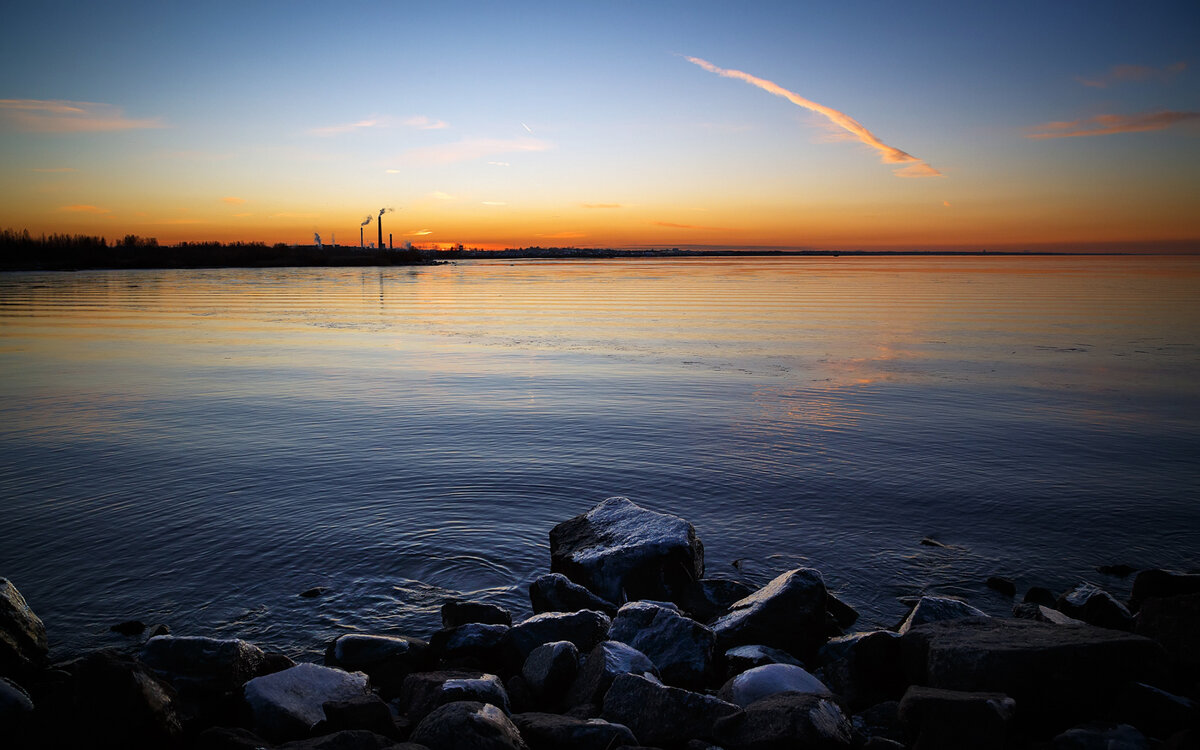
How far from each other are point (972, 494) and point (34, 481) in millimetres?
13914

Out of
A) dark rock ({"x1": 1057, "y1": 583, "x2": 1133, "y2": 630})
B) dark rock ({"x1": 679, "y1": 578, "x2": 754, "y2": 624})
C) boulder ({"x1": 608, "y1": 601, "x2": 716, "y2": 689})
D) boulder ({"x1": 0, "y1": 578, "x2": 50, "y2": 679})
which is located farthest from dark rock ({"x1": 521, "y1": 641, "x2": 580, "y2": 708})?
dark rock ({"x1": 1057, "y1": 583, "x2": 1133, "y2": 630})

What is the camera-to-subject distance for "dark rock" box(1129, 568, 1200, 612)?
6.99 metres

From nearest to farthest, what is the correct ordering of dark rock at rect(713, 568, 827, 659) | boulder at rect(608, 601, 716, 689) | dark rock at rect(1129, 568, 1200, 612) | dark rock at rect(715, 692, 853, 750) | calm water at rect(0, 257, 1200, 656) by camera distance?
dark rock at rect(715, 692, 853, 750) → boulder at rect(608, 601, 716, 689) → dark rock at rect(713, 568, 827, 659) → dark rock at rect(1129, 568, 1200, 612) → calm water at rect(0, 257, 1200, 656)

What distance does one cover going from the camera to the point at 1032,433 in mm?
14438

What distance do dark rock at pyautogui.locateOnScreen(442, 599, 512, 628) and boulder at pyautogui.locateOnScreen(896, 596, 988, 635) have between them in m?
3.55

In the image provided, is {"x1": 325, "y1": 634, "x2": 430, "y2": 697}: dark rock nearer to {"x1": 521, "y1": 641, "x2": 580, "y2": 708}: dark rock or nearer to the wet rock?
{"x1": 521, "y1": 641, "x2": 580, "y2": 708}: dark rock

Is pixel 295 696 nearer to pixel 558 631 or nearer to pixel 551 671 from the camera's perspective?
pixel 551 671

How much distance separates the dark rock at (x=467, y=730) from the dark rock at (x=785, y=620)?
2492mm

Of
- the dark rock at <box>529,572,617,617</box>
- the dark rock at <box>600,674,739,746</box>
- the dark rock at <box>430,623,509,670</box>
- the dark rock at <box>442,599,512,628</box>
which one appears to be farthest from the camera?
the dark rock at <box>529,572,617,617</box>

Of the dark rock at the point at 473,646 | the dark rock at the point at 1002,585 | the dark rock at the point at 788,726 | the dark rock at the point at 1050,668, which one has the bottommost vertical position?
the dark rock at the point at 1002,585

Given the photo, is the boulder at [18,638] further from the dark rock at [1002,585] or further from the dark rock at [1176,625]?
the dark rock at [1002,585]

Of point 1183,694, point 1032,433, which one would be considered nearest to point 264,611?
point 1183,694

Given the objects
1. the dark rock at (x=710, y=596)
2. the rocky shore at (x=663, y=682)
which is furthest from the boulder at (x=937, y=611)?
the dark rock at (x=710, y=596)

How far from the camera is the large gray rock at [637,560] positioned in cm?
769
